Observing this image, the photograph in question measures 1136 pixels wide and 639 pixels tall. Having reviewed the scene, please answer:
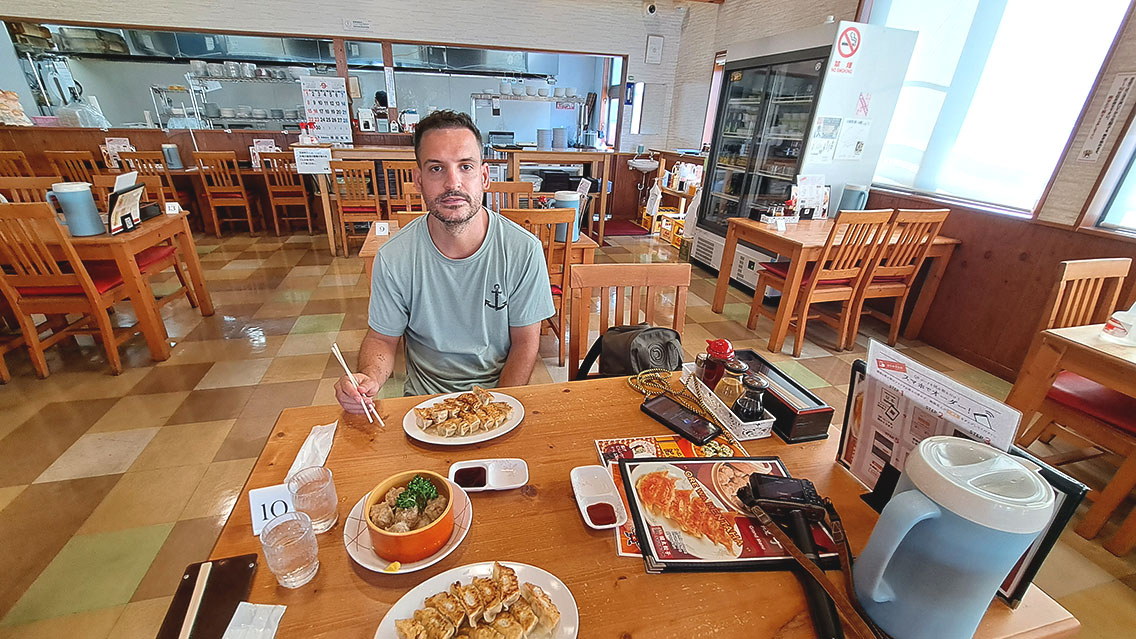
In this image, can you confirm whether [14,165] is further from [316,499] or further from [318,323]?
[316,499]

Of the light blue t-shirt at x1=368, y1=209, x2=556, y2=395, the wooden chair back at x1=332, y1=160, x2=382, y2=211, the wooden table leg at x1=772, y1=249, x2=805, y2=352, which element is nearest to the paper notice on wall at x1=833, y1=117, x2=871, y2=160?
the wooden table leg at x1=772, y1=249, x2=805, y2=352

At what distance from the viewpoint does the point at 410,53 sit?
7520 mm

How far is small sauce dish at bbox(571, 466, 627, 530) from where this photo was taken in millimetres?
754

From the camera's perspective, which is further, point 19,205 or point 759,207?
point 759,207

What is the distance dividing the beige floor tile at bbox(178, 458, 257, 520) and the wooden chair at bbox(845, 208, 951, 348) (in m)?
3.53

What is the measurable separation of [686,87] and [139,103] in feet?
28.6

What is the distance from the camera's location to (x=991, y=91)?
120 inches

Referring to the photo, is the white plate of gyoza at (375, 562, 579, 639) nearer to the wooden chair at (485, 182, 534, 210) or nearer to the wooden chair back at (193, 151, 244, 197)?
the wooden chair at (485, 182, 534, 210)

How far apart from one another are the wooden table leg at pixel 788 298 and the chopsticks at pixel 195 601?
3038 millimetres

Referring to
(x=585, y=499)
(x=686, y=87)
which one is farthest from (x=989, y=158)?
(x=686, y=87)

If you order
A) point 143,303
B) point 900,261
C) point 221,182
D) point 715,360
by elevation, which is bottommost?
point 143,303

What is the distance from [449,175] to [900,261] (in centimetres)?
311

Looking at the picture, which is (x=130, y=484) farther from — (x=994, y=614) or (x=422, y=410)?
(x=994, y=614)

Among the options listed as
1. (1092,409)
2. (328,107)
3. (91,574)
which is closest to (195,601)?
(91,574)
